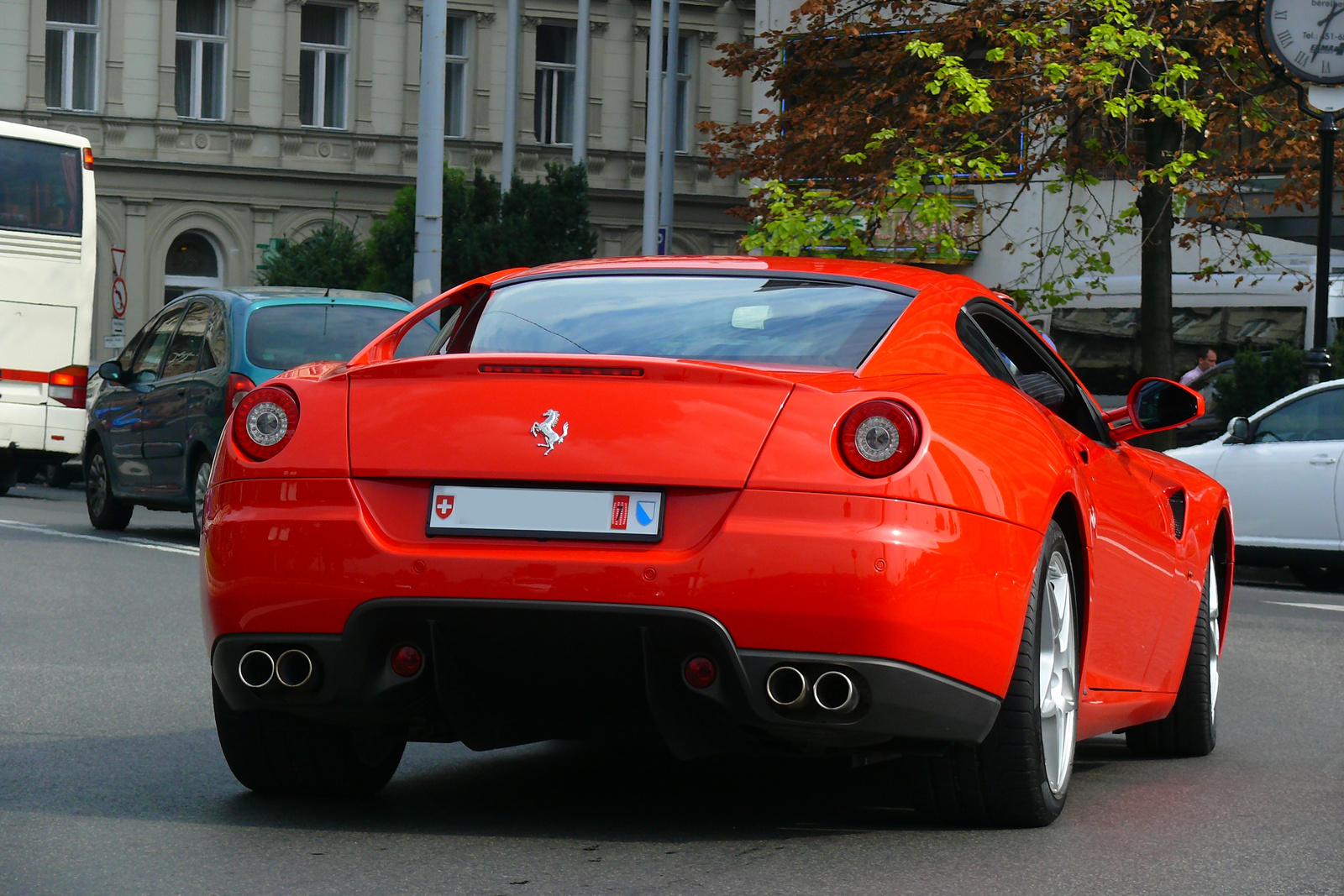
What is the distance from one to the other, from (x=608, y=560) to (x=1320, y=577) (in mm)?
12997

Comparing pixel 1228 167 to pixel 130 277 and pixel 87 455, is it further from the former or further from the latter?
pixel 130 277

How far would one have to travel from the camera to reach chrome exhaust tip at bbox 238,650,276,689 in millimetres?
4770

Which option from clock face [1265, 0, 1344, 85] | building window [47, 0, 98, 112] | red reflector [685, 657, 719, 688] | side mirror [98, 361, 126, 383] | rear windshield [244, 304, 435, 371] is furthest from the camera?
building window [47, 0, 98, 112]

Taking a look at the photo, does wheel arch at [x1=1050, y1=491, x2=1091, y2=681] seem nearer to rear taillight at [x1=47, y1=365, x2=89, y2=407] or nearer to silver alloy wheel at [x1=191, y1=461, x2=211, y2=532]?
silver alloy wheel at [x1=191, y1=461, x2=211, y2=532]

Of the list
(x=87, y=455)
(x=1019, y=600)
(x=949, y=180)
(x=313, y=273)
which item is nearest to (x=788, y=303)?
(x=1019, y=600)

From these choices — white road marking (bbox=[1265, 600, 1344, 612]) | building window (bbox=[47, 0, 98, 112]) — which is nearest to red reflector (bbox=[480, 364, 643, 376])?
white road marking (bbox=[1265, 600, 1344, 612])

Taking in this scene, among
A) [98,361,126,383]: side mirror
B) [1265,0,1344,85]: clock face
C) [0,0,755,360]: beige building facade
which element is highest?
[0,0,755,360]: beige building facade

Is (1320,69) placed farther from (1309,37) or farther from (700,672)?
(700,672)

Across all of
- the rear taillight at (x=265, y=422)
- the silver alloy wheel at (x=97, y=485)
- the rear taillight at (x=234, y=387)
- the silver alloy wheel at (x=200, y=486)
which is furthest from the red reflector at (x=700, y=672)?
the silver alloy wheel at (x=97, y=485)

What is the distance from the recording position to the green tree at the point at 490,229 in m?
32.6

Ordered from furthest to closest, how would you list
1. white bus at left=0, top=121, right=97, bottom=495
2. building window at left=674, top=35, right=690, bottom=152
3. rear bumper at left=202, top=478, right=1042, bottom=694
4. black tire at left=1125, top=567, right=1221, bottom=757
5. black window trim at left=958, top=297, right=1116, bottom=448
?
1. building window at left=674, top=35, right=690, bottom=152
2. white bus at left=0, top=121, right=97, bottom=495
3. black tire at left=1125, top=567, right=1221, bottom=757
4. black window trim at left=958, top=297, right=1116, bottom=448
5. rear bumper at left=202, top=478, right=1042, bottom=694

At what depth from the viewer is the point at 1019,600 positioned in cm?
469

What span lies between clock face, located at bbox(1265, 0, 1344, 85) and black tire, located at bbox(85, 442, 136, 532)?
10.4 metres

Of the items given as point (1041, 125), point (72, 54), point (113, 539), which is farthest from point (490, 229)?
point (113, 539)
